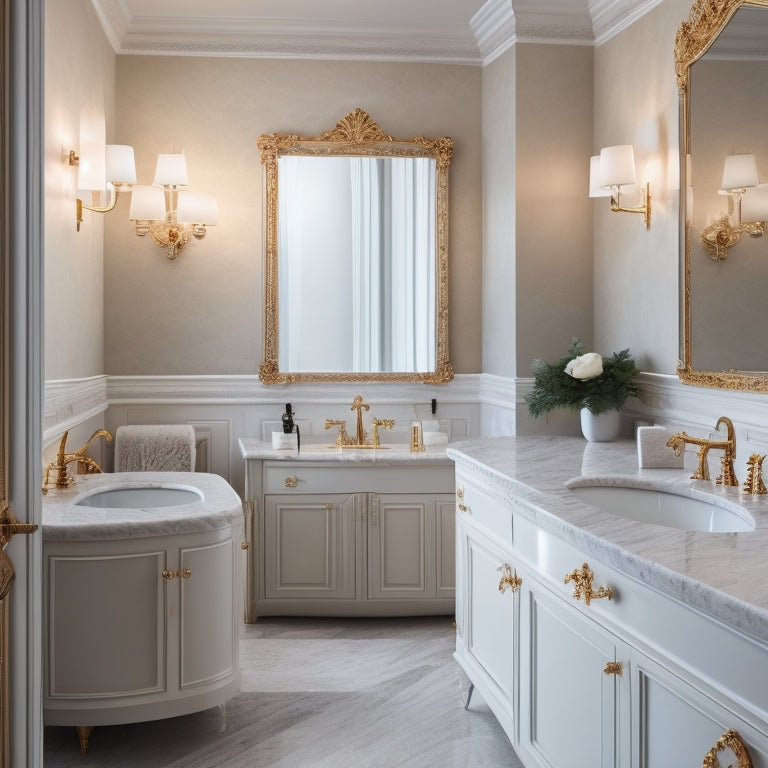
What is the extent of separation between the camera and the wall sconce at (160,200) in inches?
148

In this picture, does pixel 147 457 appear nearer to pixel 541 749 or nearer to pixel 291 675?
pixel 291 675

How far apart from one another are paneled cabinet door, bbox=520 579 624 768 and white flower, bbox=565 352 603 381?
117 cm

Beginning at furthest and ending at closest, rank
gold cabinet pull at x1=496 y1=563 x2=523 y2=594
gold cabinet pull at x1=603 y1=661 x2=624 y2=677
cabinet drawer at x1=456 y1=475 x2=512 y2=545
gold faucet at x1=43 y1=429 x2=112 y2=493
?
gold faucet at x1=43 y1=429 x2=112 y2=493 < cabinet drawer at x1=456 y1=475 x2=512 y2=545 < gold cabinet pull at x1=496 y1=563 x2=523 y2=594 < gold cabinet pull at x1=603 y1=661 x2=624 y2=677

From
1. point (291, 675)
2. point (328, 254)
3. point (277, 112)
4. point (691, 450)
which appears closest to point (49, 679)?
point (291, 675)

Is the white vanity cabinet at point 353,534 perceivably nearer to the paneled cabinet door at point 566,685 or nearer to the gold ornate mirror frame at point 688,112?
the gold ornate mirror frame at point 688,112

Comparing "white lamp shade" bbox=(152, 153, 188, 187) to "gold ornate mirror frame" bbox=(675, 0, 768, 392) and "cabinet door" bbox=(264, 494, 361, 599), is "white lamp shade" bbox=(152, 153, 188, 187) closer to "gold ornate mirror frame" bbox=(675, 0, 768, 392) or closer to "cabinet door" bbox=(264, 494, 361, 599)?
"cabinet door" bbox=(264, 494, 361, 599)

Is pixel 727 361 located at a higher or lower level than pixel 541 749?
higher

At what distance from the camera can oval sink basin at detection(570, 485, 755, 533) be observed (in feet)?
7.12

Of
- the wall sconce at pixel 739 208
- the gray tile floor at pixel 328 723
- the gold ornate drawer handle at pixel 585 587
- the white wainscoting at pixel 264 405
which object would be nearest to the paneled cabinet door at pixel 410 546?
the gray tile floor at pixel 328 723

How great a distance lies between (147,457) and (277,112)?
1.76 m

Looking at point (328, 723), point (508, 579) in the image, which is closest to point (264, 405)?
point (328, 723)

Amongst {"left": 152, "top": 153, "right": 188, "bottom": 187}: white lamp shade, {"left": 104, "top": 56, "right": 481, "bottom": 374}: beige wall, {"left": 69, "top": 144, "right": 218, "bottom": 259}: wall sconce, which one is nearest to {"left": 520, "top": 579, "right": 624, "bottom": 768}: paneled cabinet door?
{"left": 69, "top": 144, "right": 218, "bottom": 259}: wall sconce

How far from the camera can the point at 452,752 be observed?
2.81 meters

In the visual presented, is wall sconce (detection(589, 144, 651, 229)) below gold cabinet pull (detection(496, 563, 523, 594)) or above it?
above
